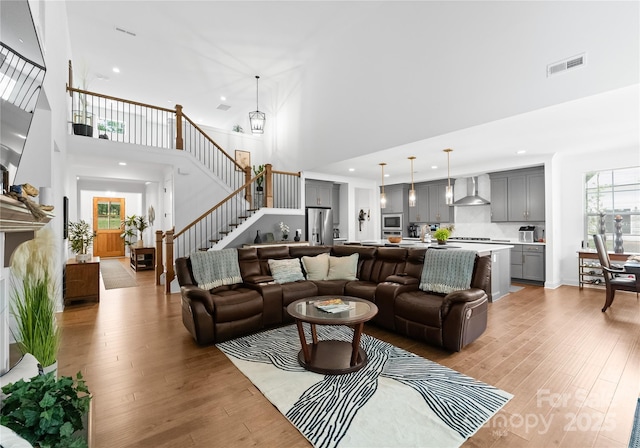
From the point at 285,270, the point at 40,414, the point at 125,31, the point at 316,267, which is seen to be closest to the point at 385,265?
the point at 316,267

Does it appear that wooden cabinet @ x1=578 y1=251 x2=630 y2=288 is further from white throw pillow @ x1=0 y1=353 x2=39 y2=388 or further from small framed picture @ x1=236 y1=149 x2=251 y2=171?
small framed picture @ x1=236 y1=149 x2=251 y2=171

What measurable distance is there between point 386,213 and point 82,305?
7697mm

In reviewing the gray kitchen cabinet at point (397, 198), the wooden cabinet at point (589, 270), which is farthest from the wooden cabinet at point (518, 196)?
the gray kitchen cabinet at point (397, 198)

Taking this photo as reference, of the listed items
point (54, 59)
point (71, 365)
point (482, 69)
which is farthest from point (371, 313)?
point (54, 59)

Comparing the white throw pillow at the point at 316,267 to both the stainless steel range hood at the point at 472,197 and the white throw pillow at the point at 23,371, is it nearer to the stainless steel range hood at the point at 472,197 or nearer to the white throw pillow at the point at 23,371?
the white throw pillow at the point at 23,371

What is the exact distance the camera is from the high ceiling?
357 cm

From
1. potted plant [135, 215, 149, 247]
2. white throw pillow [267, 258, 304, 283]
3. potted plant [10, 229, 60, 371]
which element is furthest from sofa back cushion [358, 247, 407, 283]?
potted plant [135, 215, 149, 247]

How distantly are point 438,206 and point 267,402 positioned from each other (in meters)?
7.47

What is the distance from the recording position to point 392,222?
9.27 meters

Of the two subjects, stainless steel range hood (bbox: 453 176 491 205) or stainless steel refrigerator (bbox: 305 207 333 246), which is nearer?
stainless steel range hood (bbox: 453 176 491 205)

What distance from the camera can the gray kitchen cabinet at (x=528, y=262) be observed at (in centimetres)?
639

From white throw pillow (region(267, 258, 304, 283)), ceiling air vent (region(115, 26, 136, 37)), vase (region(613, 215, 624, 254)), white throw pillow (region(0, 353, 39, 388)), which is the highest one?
ceiling air vent (region(115, 26, 136, 37))

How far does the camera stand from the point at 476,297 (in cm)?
318

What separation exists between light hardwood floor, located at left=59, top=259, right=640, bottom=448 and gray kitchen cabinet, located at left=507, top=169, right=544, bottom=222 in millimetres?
2756
